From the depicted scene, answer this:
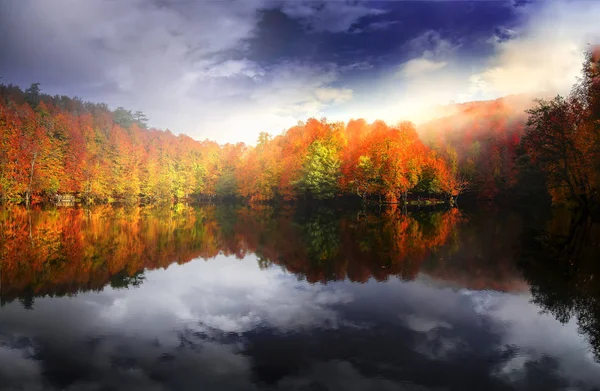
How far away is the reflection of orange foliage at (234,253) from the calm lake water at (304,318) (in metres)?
0.11

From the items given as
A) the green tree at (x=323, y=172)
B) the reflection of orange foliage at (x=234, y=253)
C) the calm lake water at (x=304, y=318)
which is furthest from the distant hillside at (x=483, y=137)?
the calm lake water at (x=304, y=318)

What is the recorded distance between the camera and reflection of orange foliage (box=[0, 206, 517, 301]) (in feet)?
38.0

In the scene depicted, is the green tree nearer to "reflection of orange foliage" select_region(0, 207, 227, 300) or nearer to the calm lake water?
"reflection of orange foliage" select_region(0, 207, 227, 300)

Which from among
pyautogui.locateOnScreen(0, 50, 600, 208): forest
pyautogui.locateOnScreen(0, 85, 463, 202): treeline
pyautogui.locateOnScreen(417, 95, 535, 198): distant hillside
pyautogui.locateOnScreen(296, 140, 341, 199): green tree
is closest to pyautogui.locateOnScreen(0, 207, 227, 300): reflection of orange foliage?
pyautogui.locateOnScreen(0, 50, 600, 208): forest

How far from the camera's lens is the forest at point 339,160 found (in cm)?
2958

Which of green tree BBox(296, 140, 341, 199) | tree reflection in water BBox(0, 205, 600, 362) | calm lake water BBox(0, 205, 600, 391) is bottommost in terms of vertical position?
calm lake water BBox(0, 205, 600, 391)

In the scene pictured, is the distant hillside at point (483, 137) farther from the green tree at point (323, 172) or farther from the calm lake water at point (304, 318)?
the calm lake water at point (304, 318)

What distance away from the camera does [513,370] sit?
5.87 m

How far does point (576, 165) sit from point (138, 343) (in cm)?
3276

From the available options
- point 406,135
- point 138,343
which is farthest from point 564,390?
point 406,135

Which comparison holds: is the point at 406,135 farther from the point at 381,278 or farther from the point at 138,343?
the point at 138,343

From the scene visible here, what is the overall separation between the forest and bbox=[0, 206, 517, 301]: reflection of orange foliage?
15130mm

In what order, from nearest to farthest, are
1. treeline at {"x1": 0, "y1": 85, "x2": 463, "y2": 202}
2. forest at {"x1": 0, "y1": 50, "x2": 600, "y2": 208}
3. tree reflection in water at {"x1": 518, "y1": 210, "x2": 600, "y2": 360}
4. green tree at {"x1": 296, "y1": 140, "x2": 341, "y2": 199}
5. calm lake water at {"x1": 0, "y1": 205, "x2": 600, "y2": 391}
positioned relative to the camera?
calm lake water at {"x1": 0, "y1": 205, "x2": 600, "y2": 391}, tree reflection in water at {"x1": 518, "y1": 210, "x2": 600, "y2": 360}, forest at {"x1": 0, "y1": 50, "x2": 600, "y2": 208}, treeline at {"x1": 0, "y1": 85, "x2": 463, "y2": 202}, green tree at {"x1": 296, "y1": 140, "x2": 341, "y2": 199}

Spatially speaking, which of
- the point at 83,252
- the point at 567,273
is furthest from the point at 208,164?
the point at 567,273
